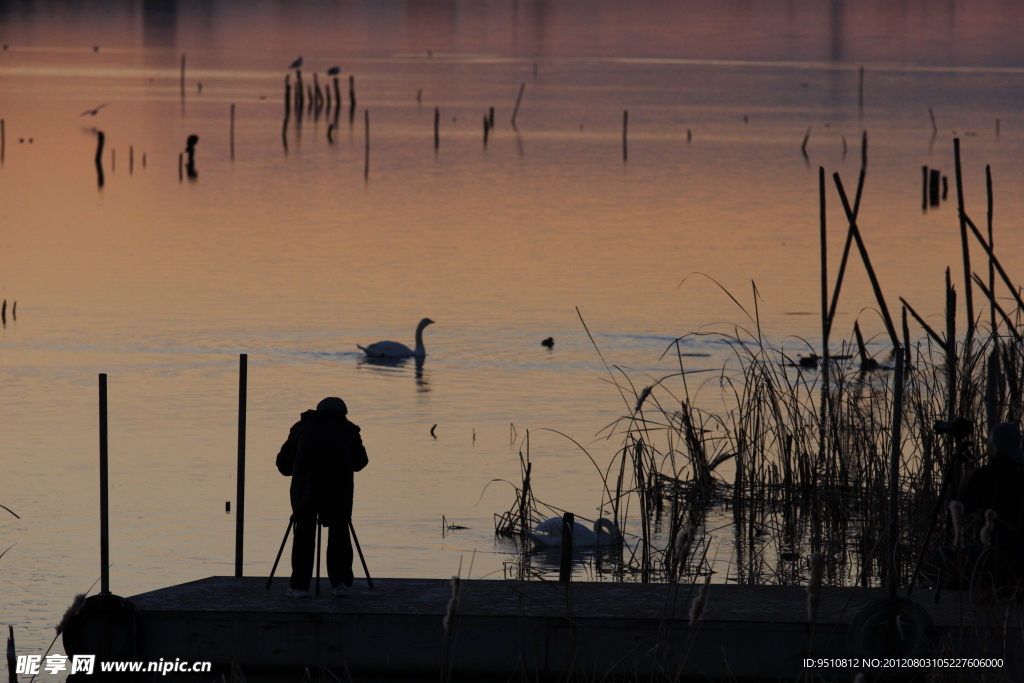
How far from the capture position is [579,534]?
1506 centimetres

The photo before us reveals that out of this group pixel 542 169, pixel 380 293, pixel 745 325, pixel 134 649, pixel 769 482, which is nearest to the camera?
pixel 134 649

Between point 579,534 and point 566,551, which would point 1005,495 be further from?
point 579,534

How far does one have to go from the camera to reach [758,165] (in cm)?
5688

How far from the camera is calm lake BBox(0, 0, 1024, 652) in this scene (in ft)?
58.1

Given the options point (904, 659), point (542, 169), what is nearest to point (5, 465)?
point (904, 659)

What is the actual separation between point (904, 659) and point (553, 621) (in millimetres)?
2114

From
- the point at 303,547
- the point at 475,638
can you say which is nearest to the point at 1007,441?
the point at 475,638

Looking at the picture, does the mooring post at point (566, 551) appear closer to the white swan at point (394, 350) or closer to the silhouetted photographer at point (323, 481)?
the silhouetted photographer at point (323, 481)

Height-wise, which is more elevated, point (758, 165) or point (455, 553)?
point (758, 165)

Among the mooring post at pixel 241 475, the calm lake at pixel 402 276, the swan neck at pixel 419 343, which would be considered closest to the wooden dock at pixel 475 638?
the mooring post at pixel 241 475

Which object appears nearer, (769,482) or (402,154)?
(769,482)

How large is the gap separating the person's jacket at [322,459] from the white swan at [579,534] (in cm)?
389

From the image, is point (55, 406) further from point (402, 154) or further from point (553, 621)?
point (402, 154)

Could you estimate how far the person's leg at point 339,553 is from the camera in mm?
11203
